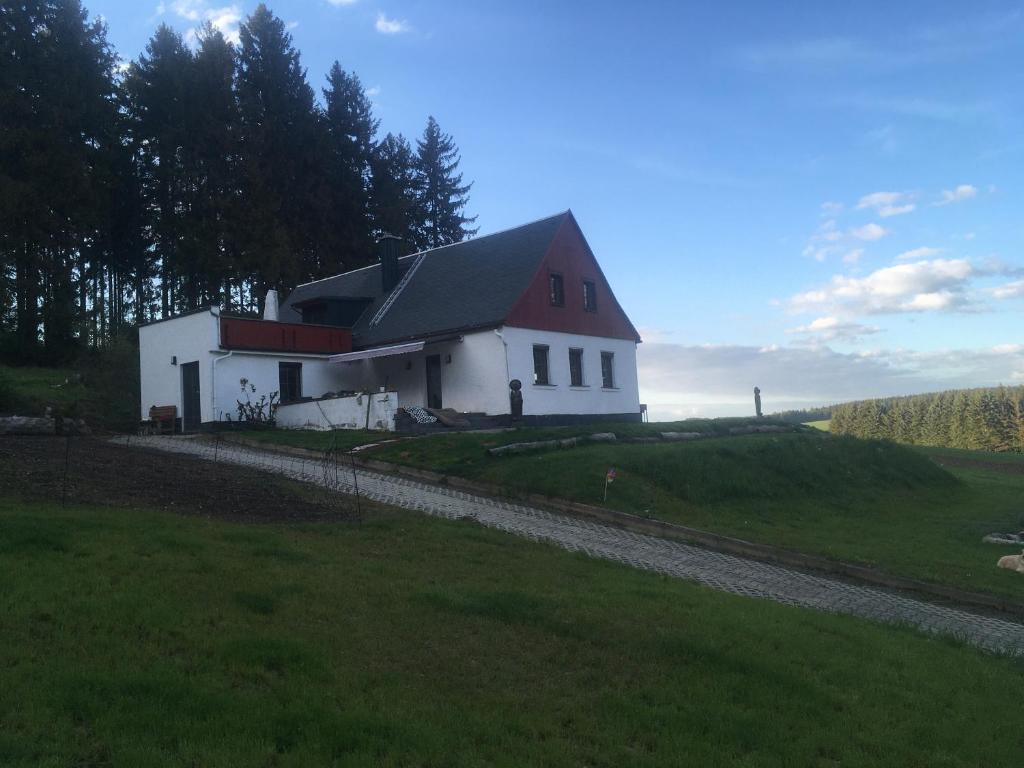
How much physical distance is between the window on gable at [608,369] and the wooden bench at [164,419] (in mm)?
15646

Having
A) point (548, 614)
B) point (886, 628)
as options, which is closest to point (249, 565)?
point (548, 614)

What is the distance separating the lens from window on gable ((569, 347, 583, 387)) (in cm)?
3158

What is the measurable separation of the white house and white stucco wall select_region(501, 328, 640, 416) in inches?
2.0

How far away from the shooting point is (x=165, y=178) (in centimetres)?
4512

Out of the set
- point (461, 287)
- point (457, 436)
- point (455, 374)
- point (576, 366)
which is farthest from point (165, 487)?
point (576, 366)

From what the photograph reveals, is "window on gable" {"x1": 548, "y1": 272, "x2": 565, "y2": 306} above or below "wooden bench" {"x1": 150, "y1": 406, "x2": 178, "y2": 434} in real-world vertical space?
above

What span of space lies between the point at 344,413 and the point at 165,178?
26.0 m

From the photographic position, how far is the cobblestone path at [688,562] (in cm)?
1025

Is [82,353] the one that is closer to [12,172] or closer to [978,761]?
[12,172]

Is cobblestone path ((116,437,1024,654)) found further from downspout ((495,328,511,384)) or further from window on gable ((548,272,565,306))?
window on gable ((548,272,565,306))

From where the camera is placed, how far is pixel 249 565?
7828 millimetres

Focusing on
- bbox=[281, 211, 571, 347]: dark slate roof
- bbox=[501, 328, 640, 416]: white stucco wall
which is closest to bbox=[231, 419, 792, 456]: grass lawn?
bbox=[501, 328, 640, 416]: white stucco wall

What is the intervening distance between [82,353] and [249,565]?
33.6 m

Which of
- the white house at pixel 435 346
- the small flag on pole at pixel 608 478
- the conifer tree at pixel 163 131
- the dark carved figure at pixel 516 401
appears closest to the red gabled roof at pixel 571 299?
the white house at pixel 435 346
